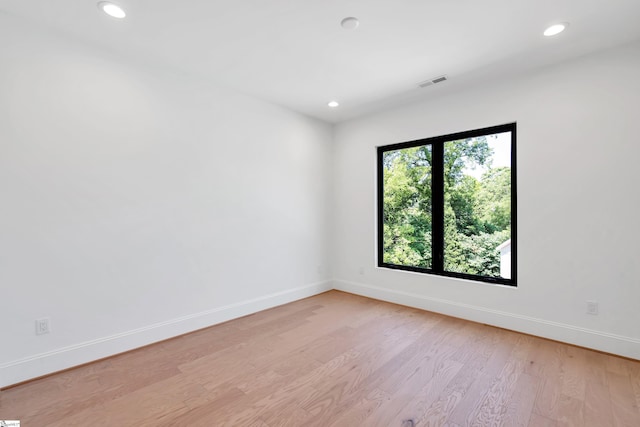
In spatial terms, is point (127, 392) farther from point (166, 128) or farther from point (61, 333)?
point (166, 128)

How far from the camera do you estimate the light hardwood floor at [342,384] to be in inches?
69.4

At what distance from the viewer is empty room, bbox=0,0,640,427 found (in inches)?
79.8

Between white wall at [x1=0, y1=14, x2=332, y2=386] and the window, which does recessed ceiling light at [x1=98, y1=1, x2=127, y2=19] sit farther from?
the window

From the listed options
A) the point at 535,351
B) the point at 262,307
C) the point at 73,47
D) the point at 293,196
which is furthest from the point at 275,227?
the point at 535,351

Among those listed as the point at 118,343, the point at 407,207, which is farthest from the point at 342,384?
the point at 407,207

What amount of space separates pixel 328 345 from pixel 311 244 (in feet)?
6.03

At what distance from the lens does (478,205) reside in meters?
3.35

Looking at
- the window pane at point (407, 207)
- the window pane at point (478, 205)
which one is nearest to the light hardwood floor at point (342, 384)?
the window pane at point (478, 205)

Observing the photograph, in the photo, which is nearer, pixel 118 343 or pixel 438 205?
pixel 118 343

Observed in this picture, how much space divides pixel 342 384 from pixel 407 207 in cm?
253

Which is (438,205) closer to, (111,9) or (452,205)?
(452,205)

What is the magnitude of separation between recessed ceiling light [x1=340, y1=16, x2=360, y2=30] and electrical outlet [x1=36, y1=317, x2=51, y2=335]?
321 cm

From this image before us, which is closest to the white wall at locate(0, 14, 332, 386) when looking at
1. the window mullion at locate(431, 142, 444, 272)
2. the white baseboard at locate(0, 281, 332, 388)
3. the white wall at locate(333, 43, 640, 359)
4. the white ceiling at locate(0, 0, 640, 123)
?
the white baseboard at locate(0, 281, 332, 388)

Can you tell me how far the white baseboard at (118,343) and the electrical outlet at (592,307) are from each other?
128 inches
